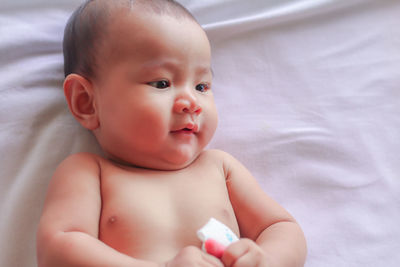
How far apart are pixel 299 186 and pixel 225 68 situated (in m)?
0.41

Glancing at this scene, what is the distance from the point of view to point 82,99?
1.02 m

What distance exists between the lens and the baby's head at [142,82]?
954 millimetres

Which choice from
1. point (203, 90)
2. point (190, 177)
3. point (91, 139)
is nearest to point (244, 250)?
point (190, 177)

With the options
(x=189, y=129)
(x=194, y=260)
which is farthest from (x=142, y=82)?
(x=194, y=260)

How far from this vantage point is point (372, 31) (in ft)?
4.58

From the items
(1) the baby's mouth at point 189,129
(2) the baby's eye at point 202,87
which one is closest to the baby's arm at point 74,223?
(1) the baby's mouth at point 189,129

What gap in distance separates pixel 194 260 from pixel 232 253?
0.24ft

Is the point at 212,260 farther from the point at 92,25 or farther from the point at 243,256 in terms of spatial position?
the point at 92,25

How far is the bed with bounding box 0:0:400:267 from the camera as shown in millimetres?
1100

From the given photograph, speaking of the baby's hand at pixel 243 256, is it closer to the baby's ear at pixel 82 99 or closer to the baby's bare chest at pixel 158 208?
the baby's bare chest at pixel 158 208

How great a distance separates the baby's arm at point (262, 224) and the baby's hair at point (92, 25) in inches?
15.2

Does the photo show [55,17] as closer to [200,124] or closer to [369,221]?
[200,124]

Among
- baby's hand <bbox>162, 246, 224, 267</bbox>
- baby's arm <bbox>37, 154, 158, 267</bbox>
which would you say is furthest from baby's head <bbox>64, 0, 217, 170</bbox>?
baby's hand <bbox>162, 246, 224, 267</bbox>

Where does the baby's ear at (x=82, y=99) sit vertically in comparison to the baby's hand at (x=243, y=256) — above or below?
above
